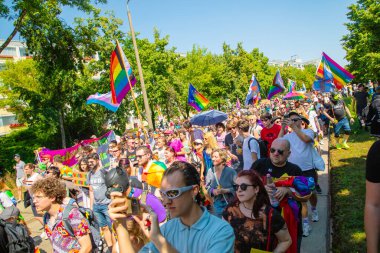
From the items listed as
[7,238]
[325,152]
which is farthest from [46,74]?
[7,238]

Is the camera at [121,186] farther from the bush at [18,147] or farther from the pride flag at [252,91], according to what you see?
the pride flag at [252,91]

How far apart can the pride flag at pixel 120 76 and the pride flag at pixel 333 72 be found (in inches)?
294

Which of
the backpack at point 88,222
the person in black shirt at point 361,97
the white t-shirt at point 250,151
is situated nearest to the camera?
the backpack at point 88,222

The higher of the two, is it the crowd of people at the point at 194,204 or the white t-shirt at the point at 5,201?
the crowd of people at the point at 194,204

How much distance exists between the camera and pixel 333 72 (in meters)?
12.0

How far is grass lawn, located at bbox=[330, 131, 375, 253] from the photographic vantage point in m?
4.55

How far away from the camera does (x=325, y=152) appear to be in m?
10.7

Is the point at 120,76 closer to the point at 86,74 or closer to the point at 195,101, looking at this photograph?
the point at 195,101

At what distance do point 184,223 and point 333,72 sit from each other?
1179 cm

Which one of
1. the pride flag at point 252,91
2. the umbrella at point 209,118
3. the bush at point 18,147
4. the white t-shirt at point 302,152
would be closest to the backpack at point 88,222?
the white t-shirt at point 302,152

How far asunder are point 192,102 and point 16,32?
930cm

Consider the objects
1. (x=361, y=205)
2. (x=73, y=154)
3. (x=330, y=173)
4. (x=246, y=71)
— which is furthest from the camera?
(x=246, y=71)

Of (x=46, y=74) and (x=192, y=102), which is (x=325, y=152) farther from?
(x=46, y=74)

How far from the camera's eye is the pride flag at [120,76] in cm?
1011
